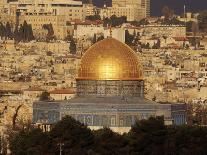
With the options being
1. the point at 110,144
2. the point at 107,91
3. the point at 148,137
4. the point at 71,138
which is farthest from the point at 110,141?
the point at 107,91

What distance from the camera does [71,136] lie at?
6325 centimetres

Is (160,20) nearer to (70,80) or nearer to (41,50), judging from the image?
(41,50)

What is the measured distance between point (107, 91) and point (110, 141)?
817cm

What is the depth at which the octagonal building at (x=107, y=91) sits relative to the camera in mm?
70062

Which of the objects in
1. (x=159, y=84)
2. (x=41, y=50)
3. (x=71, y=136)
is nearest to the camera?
(x=71, y=136)

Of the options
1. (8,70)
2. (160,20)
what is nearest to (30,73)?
(8,70)

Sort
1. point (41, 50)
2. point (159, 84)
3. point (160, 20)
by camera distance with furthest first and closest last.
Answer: point (160, 20), point (41, 50), point (159, 84)

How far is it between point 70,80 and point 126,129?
154ft

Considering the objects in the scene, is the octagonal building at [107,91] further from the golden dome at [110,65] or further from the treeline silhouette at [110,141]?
the treeline silhouette at [110,141]

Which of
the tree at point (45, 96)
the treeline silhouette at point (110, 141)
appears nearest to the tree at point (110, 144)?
the treeline silhouette at point (110, 141)

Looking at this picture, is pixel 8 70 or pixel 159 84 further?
pixel 8 70

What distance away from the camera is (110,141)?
62.8m

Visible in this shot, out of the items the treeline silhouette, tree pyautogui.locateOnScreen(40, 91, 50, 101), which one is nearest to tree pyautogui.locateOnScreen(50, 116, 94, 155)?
the treeline silhouette

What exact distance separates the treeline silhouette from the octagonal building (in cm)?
526
